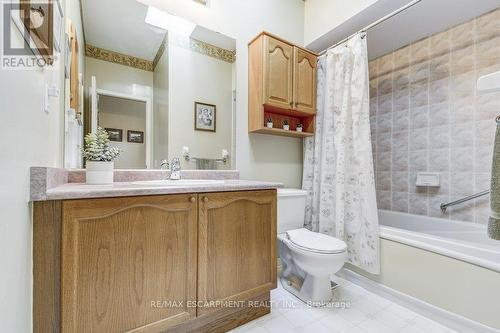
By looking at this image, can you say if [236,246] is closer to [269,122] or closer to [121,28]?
[269,122]

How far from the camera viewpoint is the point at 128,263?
1.02 m

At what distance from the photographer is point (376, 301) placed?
1.67m

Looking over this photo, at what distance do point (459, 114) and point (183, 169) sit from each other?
2504 mm

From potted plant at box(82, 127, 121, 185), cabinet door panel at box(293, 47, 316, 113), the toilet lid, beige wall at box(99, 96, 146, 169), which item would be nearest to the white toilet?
the toilet lid

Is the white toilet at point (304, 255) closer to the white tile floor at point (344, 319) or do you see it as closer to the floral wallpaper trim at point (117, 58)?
the white tile floor at point (344, 319)

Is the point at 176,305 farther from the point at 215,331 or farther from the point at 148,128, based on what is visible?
the point at 148,128

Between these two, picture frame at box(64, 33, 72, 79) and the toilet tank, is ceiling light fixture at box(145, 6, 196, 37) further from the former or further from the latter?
the toilet tank

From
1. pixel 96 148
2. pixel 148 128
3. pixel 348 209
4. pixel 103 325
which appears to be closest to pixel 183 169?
pixel 148 128

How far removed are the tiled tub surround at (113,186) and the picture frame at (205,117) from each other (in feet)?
1.18

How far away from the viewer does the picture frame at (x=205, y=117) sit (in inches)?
72.5

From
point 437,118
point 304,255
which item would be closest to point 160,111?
point 304,255

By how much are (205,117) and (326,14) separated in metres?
1.55

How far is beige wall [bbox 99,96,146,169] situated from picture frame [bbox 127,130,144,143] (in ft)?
0.06
